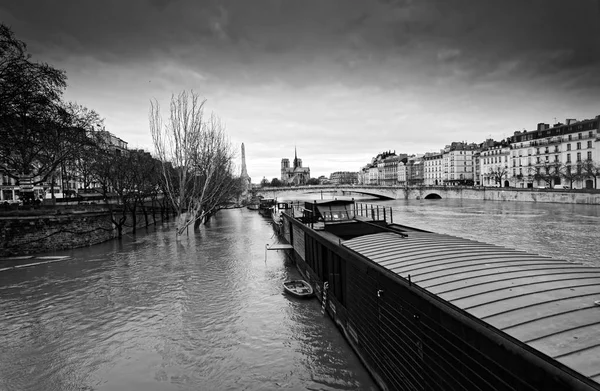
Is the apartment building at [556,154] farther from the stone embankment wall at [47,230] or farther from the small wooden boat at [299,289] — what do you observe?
the stone embankment wall at [47,230]

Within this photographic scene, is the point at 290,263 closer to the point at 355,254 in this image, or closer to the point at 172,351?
the point at 172,351

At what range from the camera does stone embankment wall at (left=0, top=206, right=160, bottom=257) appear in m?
24.4

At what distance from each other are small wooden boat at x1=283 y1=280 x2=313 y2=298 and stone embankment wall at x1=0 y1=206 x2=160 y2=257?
67.0 ft

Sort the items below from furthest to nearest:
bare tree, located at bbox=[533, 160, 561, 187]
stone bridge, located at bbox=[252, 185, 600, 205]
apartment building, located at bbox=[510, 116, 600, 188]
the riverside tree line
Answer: bare tree, located at bbox=[533, 160, 561, 187] < apartment building, located at bbox=[510, 116, 600, 188] < stone bridge, located at bbox=[252, 185, 600, 205] < the riverside tree line

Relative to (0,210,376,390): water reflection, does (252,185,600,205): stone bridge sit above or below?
above

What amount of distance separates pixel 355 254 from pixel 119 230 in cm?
2984

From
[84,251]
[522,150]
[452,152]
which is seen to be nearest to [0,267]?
[84,251]

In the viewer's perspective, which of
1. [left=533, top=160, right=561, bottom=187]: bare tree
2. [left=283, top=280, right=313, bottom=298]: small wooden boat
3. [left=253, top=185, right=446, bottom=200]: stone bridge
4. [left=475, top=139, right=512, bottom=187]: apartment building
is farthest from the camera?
[left=475, top=139, right=512, bottom=187]: apartment building

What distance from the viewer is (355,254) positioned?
838 centimetres

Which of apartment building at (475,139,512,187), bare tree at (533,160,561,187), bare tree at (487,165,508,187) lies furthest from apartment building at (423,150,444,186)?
bare tree at (533,160,561,187)

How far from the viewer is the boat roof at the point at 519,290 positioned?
3697 millimetres

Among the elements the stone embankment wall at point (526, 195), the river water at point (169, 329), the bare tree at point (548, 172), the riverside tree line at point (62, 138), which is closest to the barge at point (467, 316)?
the river water at point (169, 329)

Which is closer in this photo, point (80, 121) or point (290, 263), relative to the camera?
point (290, 263)

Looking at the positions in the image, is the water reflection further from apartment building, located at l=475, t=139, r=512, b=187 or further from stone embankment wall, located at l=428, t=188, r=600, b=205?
apartment building, located at l=475, t=139, r=512, b=187
